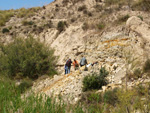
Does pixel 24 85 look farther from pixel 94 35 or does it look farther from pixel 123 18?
pixel 123 18

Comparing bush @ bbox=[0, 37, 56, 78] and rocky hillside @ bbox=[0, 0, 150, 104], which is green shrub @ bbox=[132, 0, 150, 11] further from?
bush @ bbox=[0, 37, 56, 78]

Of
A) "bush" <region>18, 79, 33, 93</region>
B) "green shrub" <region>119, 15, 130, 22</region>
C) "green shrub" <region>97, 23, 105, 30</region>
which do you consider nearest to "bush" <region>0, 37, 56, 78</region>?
"bush" <region>18, 79, 33, 93</region>

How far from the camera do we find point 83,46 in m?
13.4

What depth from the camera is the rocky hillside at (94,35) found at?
8.74 m

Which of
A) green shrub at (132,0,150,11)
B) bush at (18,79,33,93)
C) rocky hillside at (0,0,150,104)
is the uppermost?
green shrub at (132,0,150,11)

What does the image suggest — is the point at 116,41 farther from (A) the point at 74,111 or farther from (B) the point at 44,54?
(A) the point at 74,111

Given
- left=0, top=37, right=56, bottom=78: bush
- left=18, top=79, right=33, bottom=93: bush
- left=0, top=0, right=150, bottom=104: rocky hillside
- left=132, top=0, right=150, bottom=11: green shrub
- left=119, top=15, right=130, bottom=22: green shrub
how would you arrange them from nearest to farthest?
left=18, top=79, right=33, bottom=93: bush
left=0, top=0, right=150, bottom=104: rocky hillside
left=0, top=37, right=56, bottom=78: bush
left=119, top=15, right=130, bottom=22: green shrub
left=132, top=0, right=150, bottom=11: green shrub

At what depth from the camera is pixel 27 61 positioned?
12.4 m

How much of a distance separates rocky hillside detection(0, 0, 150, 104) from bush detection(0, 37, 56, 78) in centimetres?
115

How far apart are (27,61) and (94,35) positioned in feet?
19.7

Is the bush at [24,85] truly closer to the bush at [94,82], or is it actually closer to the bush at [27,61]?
the bush at [27,61]

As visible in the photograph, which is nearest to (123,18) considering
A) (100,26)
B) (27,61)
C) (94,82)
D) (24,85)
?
(100,26)

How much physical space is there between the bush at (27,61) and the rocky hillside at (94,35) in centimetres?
115

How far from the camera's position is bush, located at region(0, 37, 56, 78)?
12.4 m
